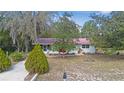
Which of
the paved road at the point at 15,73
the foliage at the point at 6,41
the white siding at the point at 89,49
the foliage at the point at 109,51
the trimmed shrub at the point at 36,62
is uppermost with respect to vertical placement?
the foliage at the point at 6,41

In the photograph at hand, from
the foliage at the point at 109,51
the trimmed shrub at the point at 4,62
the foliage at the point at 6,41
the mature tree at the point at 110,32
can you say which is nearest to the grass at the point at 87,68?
the foliage at the point at 109,51

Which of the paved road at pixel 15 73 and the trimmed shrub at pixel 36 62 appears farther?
the trimmed shrub at pixel 36 62

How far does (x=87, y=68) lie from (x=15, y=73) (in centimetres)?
125

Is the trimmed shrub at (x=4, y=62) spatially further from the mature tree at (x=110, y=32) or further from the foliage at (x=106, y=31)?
the mature tree at (x=110, y=32)

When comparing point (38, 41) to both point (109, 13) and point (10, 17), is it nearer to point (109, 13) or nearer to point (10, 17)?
point (10, 17)

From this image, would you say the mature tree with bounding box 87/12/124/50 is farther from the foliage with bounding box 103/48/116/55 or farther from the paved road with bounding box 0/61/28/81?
the paved road with bounding box 0/61/28/81

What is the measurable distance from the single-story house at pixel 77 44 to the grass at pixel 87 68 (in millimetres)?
123

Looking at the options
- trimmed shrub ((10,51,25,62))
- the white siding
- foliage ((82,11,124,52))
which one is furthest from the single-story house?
trimmed shrub ((10,51,25,62))

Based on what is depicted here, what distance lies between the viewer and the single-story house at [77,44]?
6.17 m

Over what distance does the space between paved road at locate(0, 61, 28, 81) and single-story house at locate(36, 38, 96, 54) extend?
0.49 metres

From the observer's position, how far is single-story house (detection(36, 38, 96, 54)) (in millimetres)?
6165

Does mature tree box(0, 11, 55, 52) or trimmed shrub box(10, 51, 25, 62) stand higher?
mature tree box(0, 11, 55, 52)
